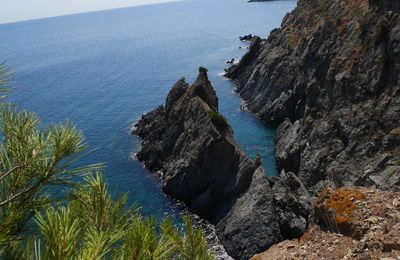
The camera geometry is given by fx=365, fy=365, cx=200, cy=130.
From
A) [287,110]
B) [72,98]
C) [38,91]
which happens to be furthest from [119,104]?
[287,110]

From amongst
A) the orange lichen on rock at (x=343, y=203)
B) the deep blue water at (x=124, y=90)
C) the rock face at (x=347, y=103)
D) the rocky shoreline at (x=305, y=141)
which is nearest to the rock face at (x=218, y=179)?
the rocky shoreline at (x=305, y=141)

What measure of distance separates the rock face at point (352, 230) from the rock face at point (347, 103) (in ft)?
40.6

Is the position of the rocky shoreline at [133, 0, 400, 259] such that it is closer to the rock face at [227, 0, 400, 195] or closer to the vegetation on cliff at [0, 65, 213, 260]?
the rock face at [227, 0, 400, 195]

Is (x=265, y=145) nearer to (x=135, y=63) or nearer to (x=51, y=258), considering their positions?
(x=51, y=258)

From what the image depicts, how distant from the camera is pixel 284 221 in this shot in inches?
1396

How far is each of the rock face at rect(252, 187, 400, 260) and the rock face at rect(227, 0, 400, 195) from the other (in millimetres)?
12366

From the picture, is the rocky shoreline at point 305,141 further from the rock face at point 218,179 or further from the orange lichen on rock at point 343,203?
the orange lichen on rock at point 343,203

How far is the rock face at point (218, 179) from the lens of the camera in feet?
118

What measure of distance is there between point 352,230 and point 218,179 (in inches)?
1150

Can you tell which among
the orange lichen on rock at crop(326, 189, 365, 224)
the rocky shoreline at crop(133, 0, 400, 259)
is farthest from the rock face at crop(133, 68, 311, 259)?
the orange lichen on rock at crop(326, 189, 365, 224)

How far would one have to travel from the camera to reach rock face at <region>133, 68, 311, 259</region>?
35875mm

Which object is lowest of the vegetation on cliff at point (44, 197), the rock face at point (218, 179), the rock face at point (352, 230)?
the rock face at point (218, 179)

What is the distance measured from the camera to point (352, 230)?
16.5m

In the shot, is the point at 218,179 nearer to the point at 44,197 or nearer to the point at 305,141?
the point at 305,141
